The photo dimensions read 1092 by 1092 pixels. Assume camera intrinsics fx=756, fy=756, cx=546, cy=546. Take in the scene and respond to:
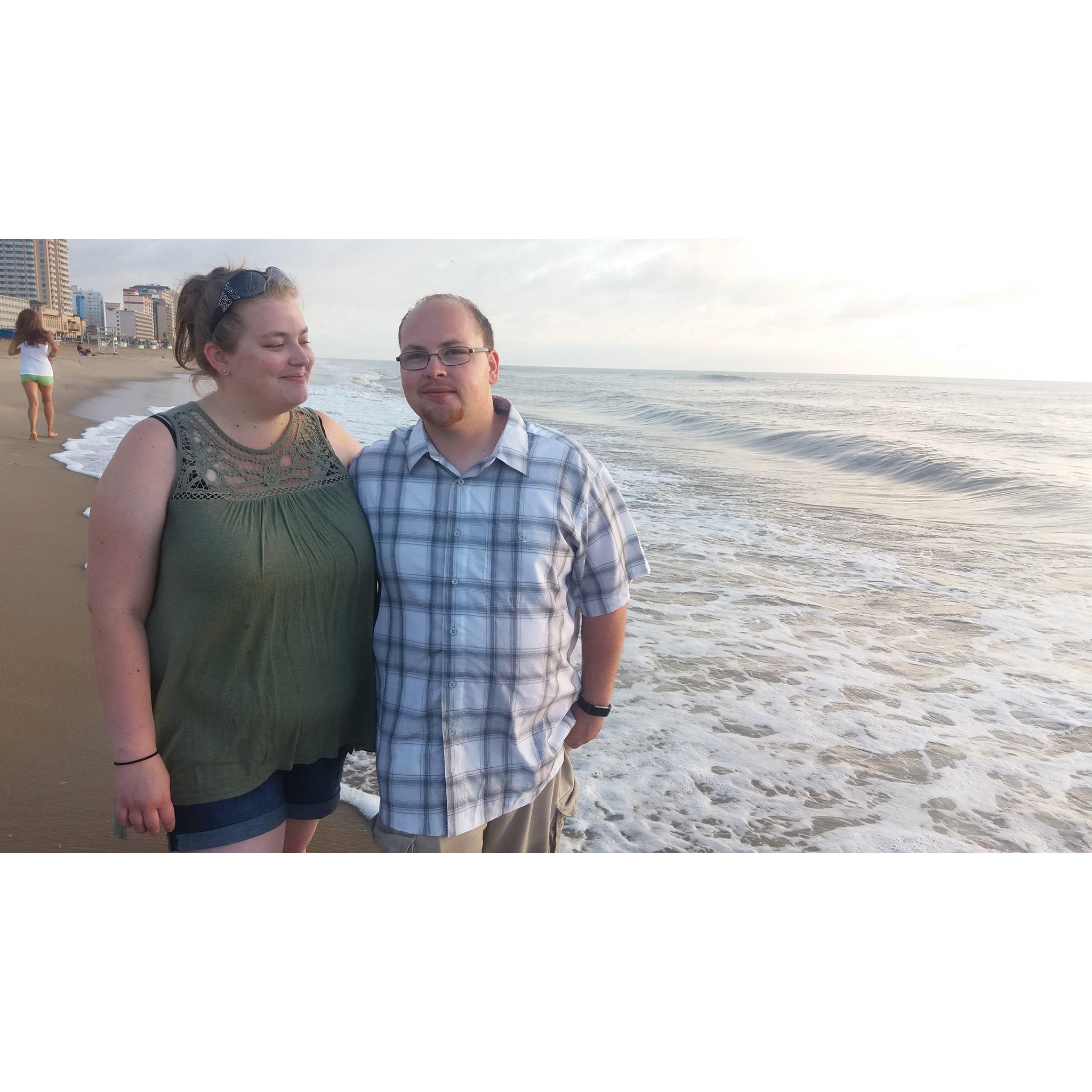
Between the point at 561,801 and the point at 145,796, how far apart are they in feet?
3.38

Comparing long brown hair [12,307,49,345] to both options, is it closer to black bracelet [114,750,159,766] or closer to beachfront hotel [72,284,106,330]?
beachfront hotel [72,284,106,330]

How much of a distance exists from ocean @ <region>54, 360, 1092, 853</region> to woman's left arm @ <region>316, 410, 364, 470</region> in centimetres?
143

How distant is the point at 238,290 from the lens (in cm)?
173

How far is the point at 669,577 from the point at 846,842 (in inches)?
123

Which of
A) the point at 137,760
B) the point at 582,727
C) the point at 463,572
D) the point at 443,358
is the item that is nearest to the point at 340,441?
the point at 443,358

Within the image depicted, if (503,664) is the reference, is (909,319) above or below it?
above

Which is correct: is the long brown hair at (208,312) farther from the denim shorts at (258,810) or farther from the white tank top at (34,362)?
the white tank top at (34,362)

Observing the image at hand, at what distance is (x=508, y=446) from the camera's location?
6.00 feet

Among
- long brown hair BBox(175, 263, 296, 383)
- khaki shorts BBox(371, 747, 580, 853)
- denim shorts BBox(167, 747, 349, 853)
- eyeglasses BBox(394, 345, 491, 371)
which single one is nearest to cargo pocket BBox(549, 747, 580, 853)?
khaki shorts BBox(371, 747, 580, 853)

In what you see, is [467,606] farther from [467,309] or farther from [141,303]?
[141,303]

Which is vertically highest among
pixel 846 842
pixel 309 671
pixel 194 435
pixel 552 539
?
pixel 194 435

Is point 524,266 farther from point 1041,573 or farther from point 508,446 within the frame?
point 508,446
